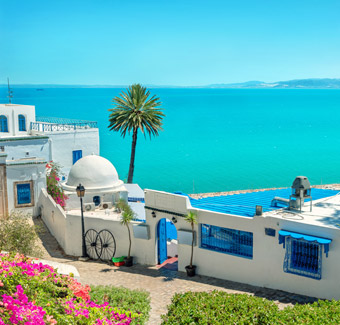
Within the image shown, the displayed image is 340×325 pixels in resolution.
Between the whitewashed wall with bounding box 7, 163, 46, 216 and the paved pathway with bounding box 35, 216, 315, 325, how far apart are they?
716 cm

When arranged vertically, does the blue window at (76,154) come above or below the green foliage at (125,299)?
above

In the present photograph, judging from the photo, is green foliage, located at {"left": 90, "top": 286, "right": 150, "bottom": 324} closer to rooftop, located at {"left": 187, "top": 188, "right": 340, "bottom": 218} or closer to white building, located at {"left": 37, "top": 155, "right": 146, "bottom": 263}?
rooftop, located at {"left": 187, "top": 188, "right": 340, "bottom": 218}

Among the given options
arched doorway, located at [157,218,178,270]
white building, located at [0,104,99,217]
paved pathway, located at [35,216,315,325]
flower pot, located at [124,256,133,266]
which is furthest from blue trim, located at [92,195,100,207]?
white building, located at [0,104,99,217]

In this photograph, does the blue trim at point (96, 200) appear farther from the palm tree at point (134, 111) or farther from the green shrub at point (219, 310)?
the palm tree at point (134, 111)

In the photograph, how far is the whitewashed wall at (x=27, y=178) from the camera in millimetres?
27391

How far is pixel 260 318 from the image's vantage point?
11.0 m

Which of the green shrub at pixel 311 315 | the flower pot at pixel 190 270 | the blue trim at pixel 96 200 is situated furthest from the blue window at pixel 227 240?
the blue trim at pixel 96 200

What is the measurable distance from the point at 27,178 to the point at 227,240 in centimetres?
1448

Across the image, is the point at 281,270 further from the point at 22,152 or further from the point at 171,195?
the point at 22,152

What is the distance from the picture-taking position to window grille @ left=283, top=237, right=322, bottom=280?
53.3 feet

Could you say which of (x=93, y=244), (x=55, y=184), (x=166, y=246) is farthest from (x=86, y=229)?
(x=55, y=184)

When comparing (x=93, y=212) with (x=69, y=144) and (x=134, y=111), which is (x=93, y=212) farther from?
(x=134, y=111)

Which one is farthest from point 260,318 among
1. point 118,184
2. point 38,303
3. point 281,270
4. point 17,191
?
point 17,191

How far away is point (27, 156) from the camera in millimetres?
28203
